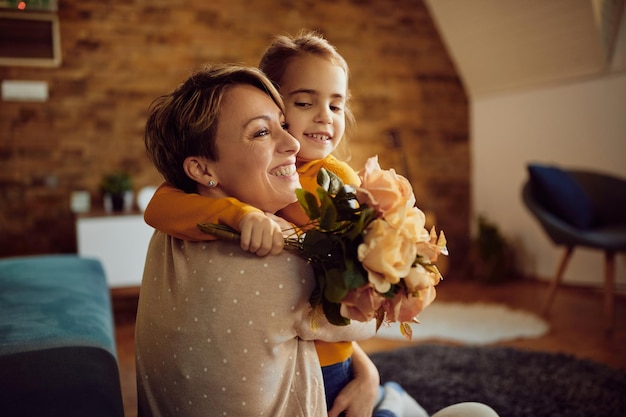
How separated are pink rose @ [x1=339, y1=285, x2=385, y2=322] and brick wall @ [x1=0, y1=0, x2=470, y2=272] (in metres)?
3.98

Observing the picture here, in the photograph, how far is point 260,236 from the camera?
83 centimetres

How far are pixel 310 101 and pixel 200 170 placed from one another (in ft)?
1.32

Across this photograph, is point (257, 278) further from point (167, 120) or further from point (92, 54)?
point (92, 54)

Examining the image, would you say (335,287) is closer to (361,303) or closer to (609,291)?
(361,303)

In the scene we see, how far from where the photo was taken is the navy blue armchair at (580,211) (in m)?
3.46

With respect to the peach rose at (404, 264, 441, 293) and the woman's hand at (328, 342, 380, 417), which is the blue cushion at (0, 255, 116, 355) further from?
the peach rose at (404, 264, 441, 293)

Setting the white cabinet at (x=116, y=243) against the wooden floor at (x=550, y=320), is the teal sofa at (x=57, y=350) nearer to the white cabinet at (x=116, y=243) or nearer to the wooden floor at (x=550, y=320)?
the wooden floor at (x=550, y=320)

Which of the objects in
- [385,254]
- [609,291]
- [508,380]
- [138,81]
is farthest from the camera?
[138,81]

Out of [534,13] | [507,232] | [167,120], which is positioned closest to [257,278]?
[167,120]

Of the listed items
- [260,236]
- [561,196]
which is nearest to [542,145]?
[561,196]

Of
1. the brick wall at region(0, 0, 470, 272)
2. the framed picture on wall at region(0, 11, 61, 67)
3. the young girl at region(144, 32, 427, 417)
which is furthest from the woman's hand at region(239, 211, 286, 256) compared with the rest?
the framed picture on wall at region(0, 11, 61, 67)

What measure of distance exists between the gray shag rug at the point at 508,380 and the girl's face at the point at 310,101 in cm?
142

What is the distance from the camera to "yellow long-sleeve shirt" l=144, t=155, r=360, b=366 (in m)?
0.90

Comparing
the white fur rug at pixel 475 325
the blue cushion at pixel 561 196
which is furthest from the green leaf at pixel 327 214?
the blue cushion at pixel 561 196
